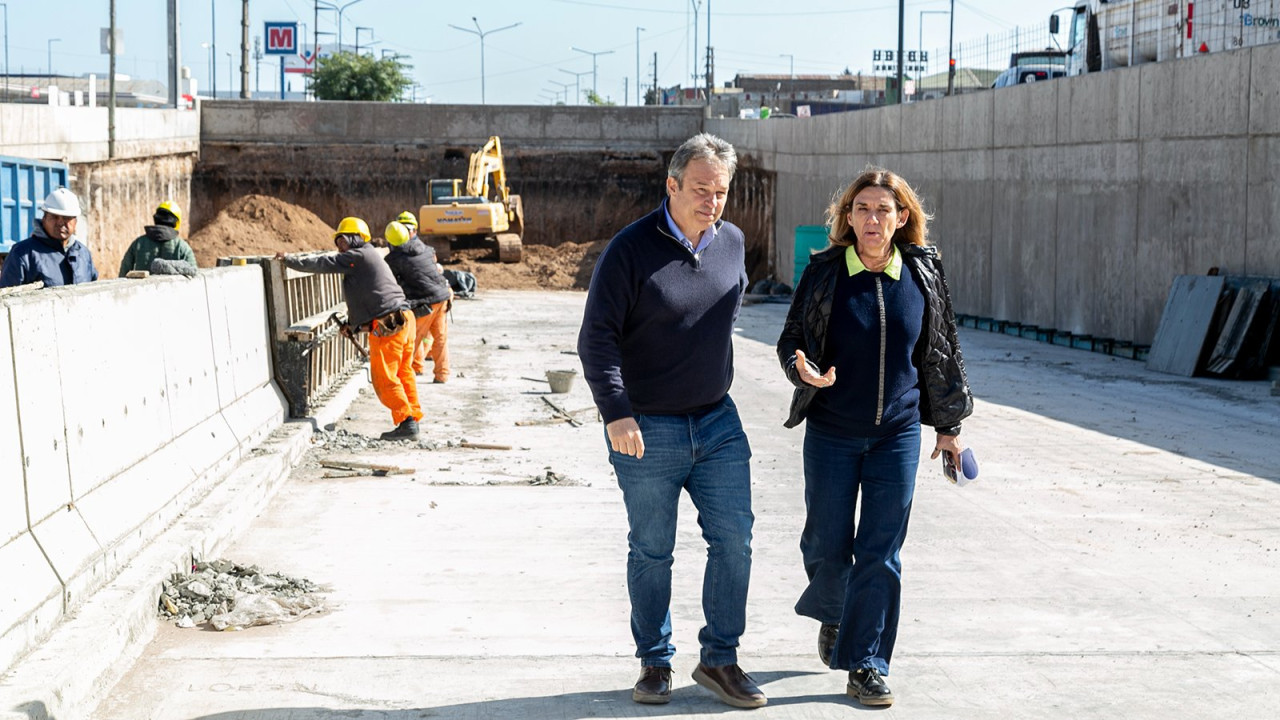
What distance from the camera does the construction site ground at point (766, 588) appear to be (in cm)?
547

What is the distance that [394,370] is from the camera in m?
12.5

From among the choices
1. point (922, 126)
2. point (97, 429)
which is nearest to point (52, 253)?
point (97, 429)

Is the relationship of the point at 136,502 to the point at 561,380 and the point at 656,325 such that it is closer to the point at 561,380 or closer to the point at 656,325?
the point at 656,325

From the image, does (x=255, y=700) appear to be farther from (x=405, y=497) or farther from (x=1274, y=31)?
(x=1274, y=31)

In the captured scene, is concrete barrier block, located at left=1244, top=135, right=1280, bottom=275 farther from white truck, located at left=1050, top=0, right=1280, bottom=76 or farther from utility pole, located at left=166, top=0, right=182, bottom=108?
utility pole, located at left=166, top=0, right=182, bottom=108

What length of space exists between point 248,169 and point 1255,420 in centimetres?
4534

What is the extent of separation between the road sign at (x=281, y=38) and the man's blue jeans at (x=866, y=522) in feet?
423

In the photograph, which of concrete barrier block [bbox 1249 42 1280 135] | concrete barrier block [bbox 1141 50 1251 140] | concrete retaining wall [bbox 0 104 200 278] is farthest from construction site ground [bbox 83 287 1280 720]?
concrete retaining wall [bbox 0 104 200 278]

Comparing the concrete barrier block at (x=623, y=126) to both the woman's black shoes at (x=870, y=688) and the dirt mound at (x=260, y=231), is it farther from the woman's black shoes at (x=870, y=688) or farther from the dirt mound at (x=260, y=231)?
the woman's black shoes at (x=870, y=688)

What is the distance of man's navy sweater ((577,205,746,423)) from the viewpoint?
5.19m

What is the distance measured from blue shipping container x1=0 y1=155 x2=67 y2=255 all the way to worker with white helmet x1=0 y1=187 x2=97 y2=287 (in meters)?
13.7

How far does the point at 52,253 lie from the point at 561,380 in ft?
22.2

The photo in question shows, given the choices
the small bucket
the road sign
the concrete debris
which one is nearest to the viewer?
the concrete debris

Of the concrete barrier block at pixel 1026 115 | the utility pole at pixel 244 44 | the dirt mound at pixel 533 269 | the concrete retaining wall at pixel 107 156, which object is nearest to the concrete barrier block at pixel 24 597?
the concrete barrier block at pixel 1026 115
